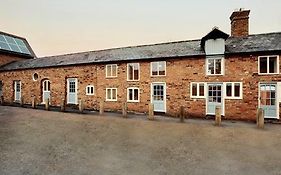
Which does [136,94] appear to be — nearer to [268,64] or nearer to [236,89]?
[236,89]

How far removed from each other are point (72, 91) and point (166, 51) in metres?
10.9

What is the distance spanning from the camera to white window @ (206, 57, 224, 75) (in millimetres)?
16578

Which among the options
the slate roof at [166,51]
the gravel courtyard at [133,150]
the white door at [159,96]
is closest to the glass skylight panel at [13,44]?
the slate roof at [166,51]

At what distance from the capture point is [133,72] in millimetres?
19562

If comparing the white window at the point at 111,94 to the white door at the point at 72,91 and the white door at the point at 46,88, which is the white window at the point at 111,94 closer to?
the white door at the point at 72,91

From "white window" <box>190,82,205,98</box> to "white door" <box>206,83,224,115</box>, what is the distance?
0.47m

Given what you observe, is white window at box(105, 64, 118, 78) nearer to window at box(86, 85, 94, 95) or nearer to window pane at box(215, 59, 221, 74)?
window at box(86, 85, 94, 95)

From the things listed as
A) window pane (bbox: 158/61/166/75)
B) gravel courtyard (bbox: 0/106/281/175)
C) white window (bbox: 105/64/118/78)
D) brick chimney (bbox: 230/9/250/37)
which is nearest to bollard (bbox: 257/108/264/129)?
gravel courtyard (bbox: 0/106/281/175)

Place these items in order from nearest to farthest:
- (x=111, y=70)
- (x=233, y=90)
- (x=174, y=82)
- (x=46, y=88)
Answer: (x=233, y=90) → (x=174, y=82) → (x=111, y=70) → (x=46, y=88)

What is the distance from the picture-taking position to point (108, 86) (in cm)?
2045

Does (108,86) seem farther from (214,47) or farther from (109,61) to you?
(214,47)

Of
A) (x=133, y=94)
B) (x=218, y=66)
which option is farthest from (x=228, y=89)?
(x=133, y=94)

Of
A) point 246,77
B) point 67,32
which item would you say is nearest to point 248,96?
point 246,77

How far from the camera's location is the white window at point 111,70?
2038 cm
